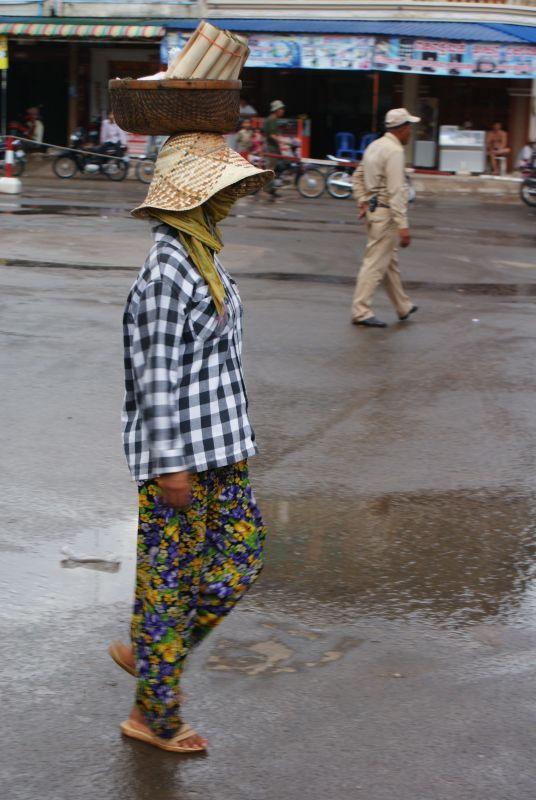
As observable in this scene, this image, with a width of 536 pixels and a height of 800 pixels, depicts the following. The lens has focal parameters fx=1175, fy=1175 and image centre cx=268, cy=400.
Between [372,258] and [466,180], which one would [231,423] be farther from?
[466,180]

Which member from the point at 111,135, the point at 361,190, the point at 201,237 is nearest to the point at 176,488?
the point at 201,237

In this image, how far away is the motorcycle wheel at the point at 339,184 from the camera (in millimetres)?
23672

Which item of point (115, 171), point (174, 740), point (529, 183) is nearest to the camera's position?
point (174, 740)

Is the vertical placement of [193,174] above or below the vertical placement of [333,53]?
below

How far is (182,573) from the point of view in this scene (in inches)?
135

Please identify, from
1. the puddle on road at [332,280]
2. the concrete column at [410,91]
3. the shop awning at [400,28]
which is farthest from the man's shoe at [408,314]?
the concrete column at [410,91]

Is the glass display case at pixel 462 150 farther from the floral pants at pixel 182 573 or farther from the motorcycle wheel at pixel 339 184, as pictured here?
the floral pants at pixel 182 573

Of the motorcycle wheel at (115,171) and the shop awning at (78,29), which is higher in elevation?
the shop awning at (78,29)

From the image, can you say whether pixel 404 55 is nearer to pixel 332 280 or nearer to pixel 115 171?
pixel 115 171

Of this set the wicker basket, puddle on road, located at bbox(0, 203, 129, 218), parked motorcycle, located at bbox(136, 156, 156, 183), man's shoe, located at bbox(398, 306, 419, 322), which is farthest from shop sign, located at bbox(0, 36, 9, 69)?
the wicker basket

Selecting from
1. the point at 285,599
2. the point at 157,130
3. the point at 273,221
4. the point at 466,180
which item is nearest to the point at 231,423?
the point at 157,130

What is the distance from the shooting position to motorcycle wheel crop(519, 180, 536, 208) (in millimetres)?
23141

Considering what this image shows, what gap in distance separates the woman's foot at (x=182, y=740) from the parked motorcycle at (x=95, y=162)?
23.0m

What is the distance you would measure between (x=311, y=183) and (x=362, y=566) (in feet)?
64.2
